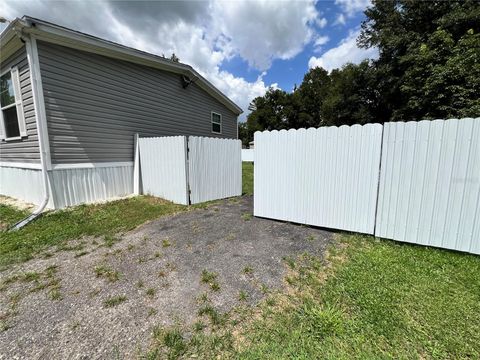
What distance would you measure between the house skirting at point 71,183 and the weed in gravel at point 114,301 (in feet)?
14.6

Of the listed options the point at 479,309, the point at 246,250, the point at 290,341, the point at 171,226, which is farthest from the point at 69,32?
the point at 479,309

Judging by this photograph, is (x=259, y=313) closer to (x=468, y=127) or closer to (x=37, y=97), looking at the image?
(x=468, y=127)

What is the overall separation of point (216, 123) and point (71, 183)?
7.08 metres

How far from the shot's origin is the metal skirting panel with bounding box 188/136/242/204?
6.12m

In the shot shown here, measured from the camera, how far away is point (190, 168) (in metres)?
6.04

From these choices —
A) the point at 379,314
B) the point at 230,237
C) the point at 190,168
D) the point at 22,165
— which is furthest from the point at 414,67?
the point at 22,165

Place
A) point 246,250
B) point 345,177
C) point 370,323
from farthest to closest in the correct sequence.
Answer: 1. point 345,177
2. point 246,250
3. point 370,323

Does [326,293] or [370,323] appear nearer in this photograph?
[370,323]

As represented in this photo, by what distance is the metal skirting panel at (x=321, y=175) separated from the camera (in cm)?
375

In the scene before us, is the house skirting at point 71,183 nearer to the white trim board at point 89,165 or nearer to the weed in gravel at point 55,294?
the white trim board at point 89,165

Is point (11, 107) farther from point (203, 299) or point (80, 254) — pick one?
point (203, 299)

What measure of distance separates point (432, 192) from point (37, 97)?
8021mm

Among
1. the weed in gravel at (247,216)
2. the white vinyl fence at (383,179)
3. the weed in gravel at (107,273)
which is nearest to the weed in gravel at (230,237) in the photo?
the weed in gravel at (247,216)

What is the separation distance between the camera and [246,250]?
352 cm
